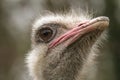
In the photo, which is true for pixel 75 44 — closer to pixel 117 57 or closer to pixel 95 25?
pixel 95 25

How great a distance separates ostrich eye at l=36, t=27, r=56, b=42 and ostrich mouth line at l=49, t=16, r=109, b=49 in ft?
0.32

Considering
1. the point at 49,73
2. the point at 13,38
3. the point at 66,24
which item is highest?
the point at 13,38

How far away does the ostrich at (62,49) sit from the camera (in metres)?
7.46

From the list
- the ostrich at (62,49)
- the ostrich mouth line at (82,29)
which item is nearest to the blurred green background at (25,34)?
the ostrich at (62,49)

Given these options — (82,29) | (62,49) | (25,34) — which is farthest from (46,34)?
(25,34)

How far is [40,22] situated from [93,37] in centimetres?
81

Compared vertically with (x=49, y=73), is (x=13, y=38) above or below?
above

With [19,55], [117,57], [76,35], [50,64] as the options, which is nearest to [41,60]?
[50,64]

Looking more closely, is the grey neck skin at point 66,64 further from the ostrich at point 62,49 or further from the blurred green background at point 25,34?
the blurred green background at point 25,34

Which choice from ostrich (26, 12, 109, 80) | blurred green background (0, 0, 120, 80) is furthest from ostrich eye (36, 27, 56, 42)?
blurred green background (0, 0, 120, 80)

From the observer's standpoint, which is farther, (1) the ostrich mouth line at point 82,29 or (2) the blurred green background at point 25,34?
(2) the blurred green background at point 25,34

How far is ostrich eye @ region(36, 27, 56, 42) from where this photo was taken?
7727mm

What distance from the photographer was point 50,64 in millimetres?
7660

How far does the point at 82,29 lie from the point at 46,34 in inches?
26.2
